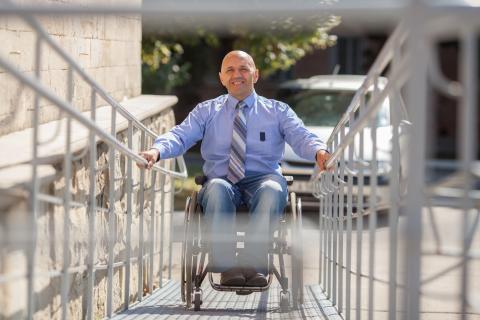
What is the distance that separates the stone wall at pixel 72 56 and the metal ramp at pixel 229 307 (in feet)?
3.93

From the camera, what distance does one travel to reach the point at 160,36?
14.9 m

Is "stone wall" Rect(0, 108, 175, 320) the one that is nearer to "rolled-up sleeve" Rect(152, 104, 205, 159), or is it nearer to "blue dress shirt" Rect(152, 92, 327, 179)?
"rolled-up sleeve" Rect(152, 104, 205, 159)

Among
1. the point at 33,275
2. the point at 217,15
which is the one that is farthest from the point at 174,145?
the point at 217,15

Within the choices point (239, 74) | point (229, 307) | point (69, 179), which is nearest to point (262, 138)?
point (239, 74)

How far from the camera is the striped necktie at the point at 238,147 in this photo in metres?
5.80

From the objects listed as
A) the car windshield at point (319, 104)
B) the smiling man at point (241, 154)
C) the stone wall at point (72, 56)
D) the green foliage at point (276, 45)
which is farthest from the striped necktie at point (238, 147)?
the green foliage at point (276, 45)

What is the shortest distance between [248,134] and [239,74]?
339mm

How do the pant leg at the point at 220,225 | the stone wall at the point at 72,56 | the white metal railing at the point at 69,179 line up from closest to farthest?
1. the white metal railing at the point at 69,179
2. the stone wall at the point at 72,56
3. the pant leg at the point at 220,225

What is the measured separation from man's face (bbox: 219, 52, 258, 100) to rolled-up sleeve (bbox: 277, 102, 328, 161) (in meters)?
0.22

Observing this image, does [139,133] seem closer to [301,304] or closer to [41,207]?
[301,304]

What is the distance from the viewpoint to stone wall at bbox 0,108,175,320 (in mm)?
3887

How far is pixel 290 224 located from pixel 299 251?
0.81 feet

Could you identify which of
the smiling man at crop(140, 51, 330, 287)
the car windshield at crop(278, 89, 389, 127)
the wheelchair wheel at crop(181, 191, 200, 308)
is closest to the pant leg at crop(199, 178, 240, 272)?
the smiling man at crop(140, 51, 330, 287)

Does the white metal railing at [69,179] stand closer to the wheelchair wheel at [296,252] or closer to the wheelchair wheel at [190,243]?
the wheelchair wheel at [190,243]
